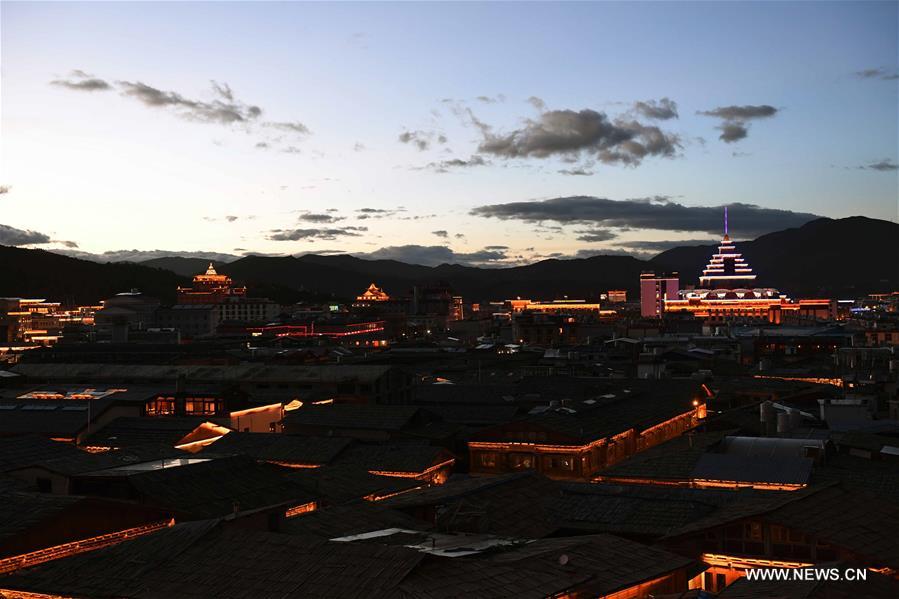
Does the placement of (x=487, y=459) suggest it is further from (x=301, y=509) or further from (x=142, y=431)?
(x=301, y=509)

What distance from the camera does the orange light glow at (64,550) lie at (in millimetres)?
20000

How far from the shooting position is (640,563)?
1731 centimetres

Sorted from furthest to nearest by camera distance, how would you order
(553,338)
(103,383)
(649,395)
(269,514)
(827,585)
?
(553,338)
(103,383)
(649,395)
(269,514)
(827,585)

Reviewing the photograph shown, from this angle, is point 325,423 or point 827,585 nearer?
point 827,585

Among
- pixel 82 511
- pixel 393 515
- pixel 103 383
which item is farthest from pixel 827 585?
pixel 103 383

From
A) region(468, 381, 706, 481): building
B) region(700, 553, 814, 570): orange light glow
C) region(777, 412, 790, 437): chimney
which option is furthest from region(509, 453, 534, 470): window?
region(700, 553, 814, 570): orange light glow

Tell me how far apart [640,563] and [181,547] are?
25.0 feet

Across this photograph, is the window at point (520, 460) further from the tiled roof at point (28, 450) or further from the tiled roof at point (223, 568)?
the tiled roof at point (223, 568)

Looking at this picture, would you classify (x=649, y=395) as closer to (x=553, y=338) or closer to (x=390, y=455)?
(x=390, y=455)

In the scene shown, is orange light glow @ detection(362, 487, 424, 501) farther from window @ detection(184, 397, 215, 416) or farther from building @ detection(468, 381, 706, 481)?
window @ detection(184, 397, 215, 416)

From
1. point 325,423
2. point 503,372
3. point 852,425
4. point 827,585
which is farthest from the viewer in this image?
point 503,372

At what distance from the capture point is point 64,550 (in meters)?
20.9

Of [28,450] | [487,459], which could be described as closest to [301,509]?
[28,450]

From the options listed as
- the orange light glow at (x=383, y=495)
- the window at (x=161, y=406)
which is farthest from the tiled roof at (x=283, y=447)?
the window at (x=161, y=406)
